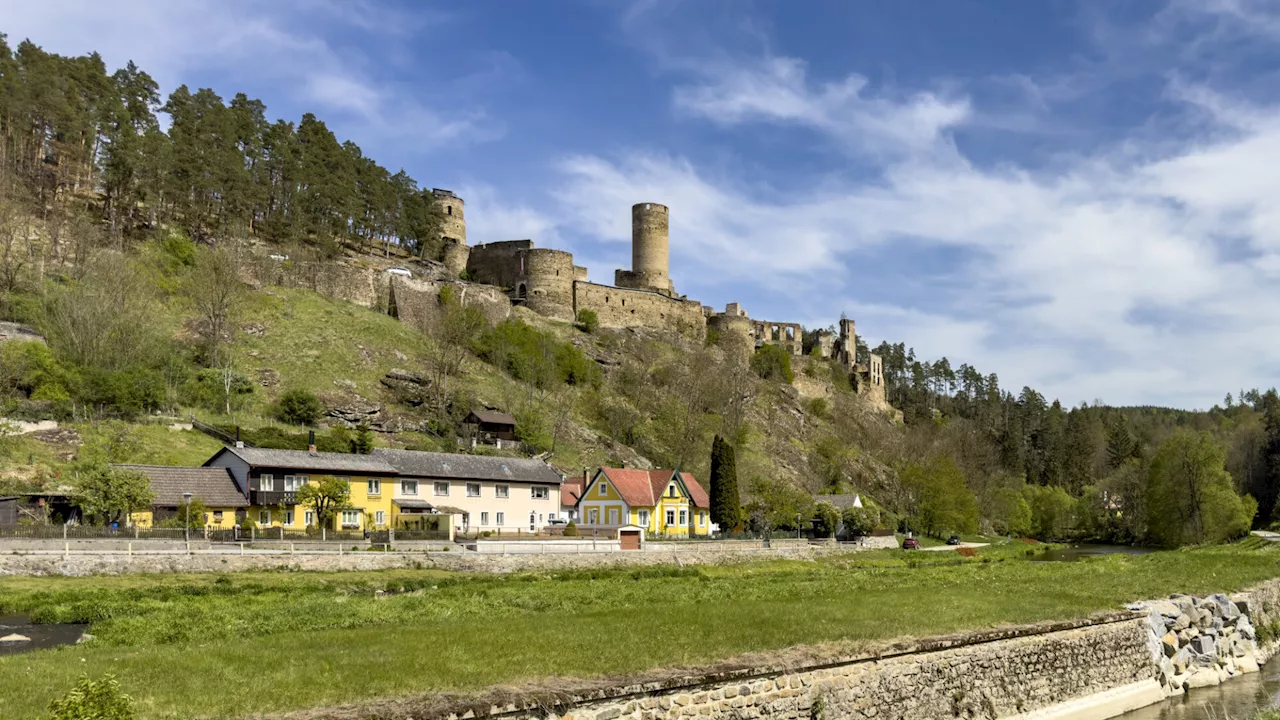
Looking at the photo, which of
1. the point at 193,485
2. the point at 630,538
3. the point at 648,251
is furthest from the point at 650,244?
the point at 193,485

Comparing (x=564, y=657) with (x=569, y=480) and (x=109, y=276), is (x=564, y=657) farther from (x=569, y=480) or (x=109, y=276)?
(x=109, y=276)

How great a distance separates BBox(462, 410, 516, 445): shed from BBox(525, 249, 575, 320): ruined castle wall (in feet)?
101

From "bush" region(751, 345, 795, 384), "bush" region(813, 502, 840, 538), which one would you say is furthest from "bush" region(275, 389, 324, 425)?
"bush" region(751, 345, 795, 384)

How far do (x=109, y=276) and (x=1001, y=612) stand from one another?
61.3 metres

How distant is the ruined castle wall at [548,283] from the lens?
100375 mm

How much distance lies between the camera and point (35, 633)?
21.1 m

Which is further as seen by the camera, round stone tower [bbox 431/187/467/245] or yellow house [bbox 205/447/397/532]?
round stone tower [bbox 431/187/467/245]

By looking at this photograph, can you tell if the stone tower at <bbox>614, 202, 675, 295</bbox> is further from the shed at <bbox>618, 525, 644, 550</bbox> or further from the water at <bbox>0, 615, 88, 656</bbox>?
the water at <bbox>0, 615, 88, 656</bbox>

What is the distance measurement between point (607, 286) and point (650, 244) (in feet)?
34.8

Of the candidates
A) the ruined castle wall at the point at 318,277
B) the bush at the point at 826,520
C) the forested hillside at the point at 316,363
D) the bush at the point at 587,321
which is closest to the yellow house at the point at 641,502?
the forested hillside at the point at 316,363

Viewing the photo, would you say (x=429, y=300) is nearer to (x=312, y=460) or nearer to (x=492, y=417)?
(x=492, y=417)

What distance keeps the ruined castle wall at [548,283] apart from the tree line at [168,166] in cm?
1433

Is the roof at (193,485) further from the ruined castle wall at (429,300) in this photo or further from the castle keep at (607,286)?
the castle keep at (607,286)

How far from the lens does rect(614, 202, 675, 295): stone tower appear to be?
113 meters
